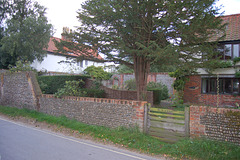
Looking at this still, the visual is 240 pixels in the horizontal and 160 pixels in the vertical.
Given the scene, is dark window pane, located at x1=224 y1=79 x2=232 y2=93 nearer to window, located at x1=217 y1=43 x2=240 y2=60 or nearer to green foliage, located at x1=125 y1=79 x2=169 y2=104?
window, located at x1=217 y1=43 x2=240 y2=60

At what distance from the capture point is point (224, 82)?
48.6 feet

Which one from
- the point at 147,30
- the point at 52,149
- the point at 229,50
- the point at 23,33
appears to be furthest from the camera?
the point at 23,33

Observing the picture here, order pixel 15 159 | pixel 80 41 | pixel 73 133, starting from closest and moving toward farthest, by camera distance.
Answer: pixel 15 159
pixel 73 133
pixel 80 41

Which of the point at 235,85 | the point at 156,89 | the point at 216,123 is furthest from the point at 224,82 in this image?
the point at 216,123

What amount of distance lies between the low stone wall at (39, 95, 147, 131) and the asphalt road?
1.28m

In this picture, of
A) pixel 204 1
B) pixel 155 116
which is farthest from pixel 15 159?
pixel 204 1

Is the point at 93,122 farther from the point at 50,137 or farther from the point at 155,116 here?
the point at 155,116

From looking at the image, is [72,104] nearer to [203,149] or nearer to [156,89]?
[203,149]

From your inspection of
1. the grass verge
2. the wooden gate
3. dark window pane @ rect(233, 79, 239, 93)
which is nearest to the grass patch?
the grass verge

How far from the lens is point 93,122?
27.5 feet

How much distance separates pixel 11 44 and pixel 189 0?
21.2 meters

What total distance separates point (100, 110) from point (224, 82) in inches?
451

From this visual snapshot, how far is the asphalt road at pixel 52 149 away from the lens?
5.27m

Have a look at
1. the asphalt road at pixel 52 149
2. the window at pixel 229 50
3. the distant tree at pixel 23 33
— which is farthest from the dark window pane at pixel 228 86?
the distant tree at pixel 23 33
